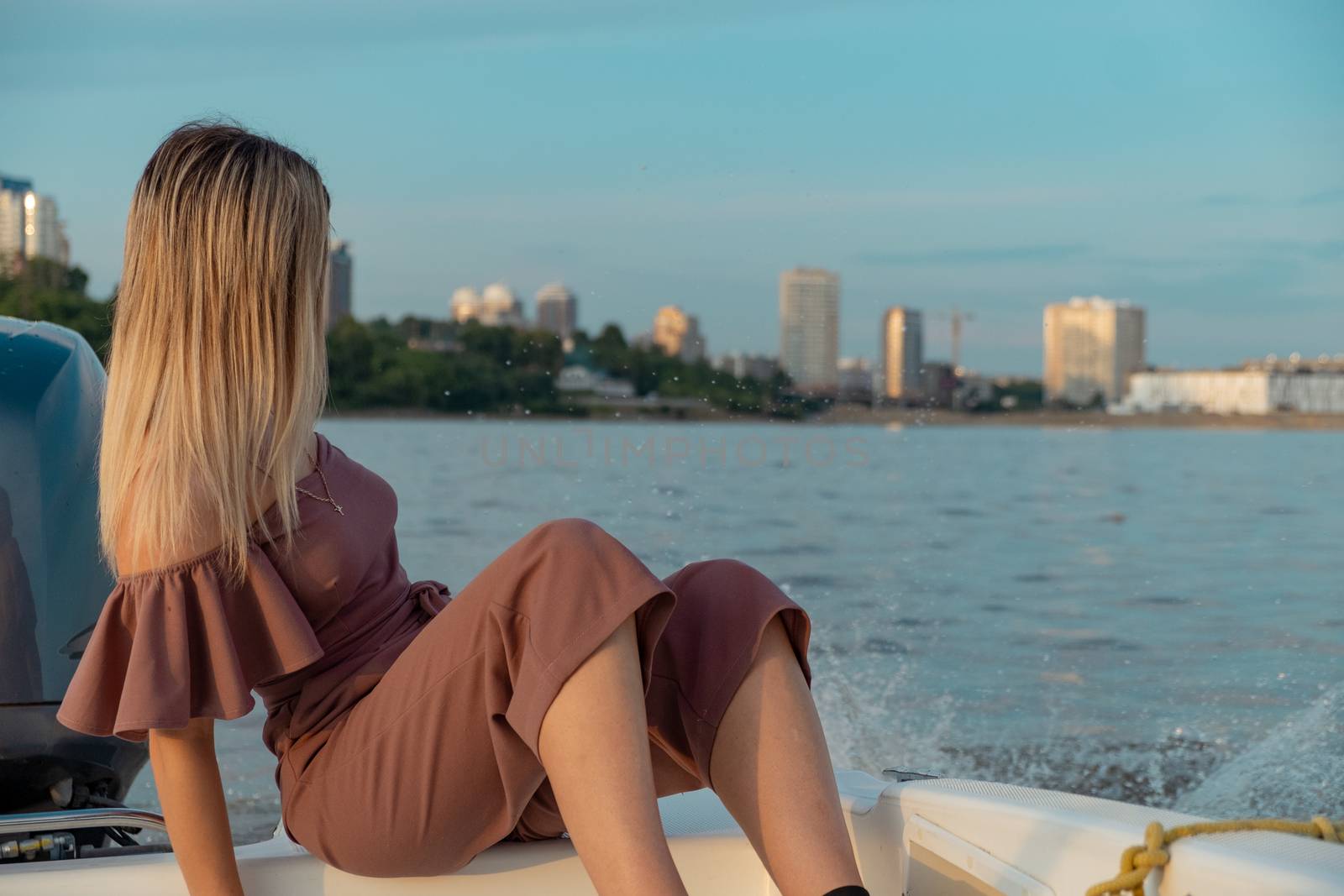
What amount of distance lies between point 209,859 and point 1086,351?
15.8 meters

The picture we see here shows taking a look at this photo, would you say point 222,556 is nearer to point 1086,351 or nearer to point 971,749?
point 971,749

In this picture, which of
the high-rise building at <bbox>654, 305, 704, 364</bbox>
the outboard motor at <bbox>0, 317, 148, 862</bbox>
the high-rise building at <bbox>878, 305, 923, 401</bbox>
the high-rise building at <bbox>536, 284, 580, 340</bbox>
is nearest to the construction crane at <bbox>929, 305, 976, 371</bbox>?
the high-rise building at <bbox>878, 305, 923, 401</bbox>

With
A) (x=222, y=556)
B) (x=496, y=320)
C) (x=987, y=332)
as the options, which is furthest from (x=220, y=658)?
(x=496, y=320)

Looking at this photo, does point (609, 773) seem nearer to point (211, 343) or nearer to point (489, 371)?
point (211, 343)

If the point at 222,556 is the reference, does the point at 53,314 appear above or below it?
above

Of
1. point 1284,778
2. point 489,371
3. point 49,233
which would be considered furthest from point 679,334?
point 1284,778

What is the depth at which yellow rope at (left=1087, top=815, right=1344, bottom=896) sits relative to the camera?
3.23 ft

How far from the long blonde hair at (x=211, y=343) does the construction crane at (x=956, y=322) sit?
12.3m

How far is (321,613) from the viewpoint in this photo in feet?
3.84

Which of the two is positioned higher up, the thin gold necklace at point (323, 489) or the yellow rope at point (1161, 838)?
the thin gold necklace at point (323, 489)

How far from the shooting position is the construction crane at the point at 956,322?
520 inches

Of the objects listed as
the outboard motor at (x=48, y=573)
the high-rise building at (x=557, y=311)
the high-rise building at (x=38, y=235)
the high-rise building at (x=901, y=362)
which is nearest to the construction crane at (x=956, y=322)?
the high-rise building at (x=901, y=362)

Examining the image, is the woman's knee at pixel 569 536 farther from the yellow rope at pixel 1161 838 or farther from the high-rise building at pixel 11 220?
the high-rise building at pixel 11 220

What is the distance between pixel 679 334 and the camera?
13516 millimetres
